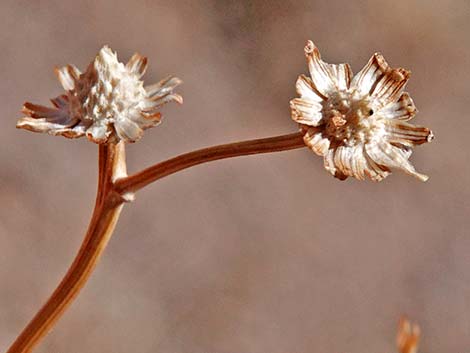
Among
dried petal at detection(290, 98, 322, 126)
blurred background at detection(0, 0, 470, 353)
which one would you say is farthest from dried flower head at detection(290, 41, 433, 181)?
blurred background at detection(0, 0, 470, 353)

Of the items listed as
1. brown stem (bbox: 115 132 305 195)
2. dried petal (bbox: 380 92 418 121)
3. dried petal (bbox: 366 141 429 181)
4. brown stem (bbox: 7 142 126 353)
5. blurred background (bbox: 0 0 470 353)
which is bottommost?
brown stem (bbox: 7 142 126 353)

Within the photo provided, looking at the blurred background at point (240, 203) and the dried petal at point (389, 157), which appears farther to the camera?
the blurred background at point (240, 203)

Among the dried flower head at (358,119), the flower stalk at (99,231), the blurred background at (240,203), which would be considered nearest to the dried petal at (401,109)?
the dried flower head at (358,119)

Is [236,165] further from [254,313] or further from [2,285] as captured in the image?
[2,285]

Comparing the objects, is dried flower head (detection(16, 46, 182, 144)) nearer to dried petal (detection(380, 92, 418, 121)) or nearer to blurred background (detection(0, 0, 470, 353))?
dried petal (detection(380, 92, 418, 121))

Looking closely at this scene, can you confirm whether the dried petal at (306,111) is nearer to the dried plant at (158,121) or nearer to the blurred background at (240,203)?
the dried plant at (158,121)

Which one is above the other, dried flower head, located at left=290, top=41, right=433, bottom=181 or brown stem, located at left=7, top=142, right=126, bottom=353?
dried flower head, located at left=290, top=41, right=433, bottom=181

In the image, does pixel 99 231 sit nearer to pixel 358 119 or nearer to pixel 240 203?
pixel 358 119
